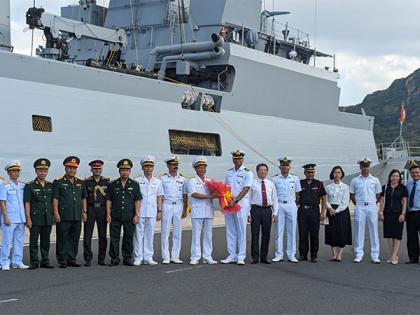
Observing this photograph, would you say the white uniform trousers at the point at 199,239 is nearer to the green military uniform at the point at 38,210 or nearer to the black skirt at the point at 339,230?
the black skirt at the point at 339,230

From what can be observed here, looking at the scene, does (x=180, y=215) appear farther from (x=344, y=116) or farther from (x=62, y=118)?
(x=344, y=116)

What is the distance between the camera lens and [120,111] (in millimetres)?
15461

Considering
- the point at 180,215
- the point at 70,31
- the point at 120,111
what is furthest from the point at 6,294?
the point at 70,31

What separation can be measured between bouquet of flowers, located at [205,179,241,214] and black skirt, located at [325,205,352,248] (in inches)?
58.2

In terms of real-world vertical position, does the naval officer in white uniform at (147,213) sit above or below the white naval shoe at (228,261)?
above

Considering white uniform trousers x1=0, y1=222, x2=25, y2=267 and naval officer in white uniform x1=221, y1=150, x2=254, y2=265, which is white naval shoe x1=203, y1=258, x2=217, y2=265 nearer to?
naval officer in white uniform x1=221, y1=150, x2=254, y2=265

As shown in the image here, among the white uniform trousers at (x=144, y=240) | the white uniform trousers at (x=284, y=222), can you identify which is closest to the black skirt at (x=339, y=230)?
the white uniform trousers at (x=284, y=222)

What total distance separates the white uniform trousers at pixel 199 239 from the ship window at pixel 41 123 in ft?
18.9

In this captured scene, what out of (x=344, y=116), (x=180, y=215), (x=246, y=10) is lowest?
(x=180, y=215)

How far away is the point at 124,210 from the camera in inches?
348

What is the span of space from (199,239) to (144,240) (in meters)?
0.80

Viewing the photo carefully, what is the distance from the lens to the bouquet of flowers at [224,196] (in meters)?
9.08

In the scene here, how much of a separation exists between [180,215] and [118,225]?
3.23ft

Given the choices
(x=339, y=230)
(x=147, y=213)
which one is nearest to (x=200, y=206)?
(x=147, y=213)
